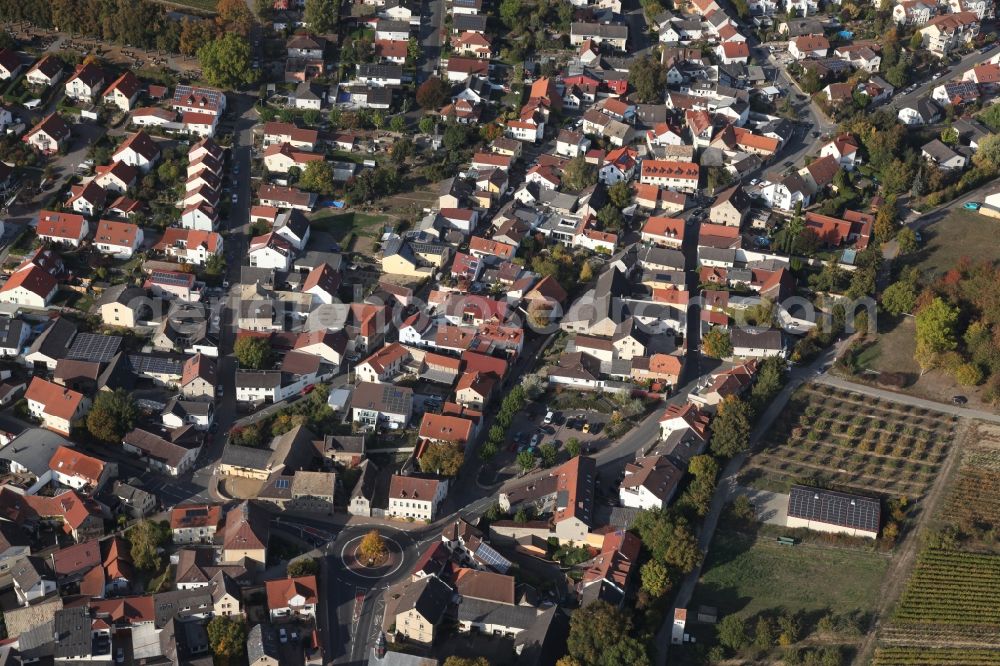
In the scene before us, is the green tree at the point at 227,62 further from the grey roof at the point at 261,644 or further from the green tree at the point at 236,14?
the grey roof at the point at 261,644

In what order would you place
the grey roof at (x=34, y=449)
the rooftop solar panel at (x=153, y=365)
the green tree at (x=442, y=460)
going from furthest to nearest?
1. the rooftop solar panel at (x=153, y=365)
2. the green tree at (x=442, y=460)
3. the grey roof at (x=34, y=449)

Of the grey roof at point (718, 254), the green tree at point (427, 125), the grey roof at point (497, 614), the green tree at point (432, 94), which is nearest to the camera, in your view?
the grey roof at point (497, 614)

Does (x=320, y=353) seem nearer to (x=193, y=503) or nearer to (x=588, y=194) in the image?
(x=193, y=503)

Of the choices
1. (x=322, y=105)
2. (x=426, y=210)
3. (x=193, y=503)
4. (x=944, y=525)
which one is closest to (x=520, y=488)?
(x=193, y=503)

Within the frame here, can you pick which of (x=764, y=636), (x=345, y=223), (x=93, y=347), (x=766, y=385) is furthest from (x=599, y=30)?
(x=764, y=636)

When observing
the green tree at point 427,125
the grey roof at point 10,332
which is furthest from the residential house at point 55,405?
the green tree at point 427,125

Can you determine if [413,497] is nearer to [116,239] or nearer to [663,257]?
[663,257]
